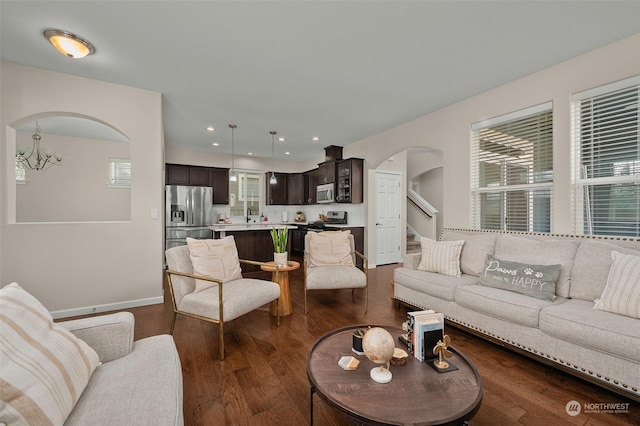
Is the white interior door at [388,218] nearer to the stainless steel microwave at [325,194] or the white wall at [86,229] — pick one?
the stainless steel microwave at [325,194]

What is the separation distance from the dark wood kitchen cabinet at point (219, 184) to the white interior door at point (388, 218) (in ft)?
13.0

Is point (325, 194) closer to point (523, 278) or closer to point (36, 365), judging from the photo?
point (523, 278)

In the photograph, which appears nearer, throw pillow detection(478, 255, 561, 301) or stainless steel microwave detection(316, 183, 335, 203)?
throw pillow detection(478, 255, 561, 301)

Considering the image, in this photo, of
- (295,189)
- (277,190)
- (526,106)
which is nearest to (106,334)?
(526,106)

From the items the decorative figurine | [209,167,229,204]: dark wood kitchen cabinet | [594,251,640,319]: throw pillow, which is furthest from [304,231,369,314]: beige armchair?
[209,167,229,204]: dark wood kitchen cabinet

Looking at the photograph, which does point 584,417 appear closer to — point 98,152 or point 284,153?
point 284,153

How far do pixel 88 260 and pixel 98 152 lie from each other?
3.69 meters

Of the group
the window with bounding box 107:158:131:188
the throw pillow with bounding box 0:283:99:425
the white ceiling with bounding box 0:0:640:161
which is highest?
the white ceiling with bounding box 0:0:640:161

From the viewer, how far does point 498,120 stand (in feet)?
11.2

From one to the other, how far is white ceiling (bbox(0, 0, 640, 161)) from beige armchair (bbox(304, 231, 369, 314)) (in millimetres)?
1984

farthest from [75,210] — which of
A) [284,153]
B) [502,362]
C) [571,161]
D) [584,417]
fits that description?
[571,161]

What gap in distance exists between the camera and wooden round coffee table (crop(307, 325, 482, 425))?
1.09 meters

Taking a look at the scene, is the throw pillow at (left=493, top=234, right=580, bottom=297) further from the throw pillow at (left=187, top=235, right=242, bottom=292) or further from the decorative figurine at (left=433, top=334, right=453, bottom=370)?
the throw pillow at (left=187, top=235, right=242, bottom=292)

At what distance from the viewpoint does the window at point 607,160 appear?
8.04 ft
